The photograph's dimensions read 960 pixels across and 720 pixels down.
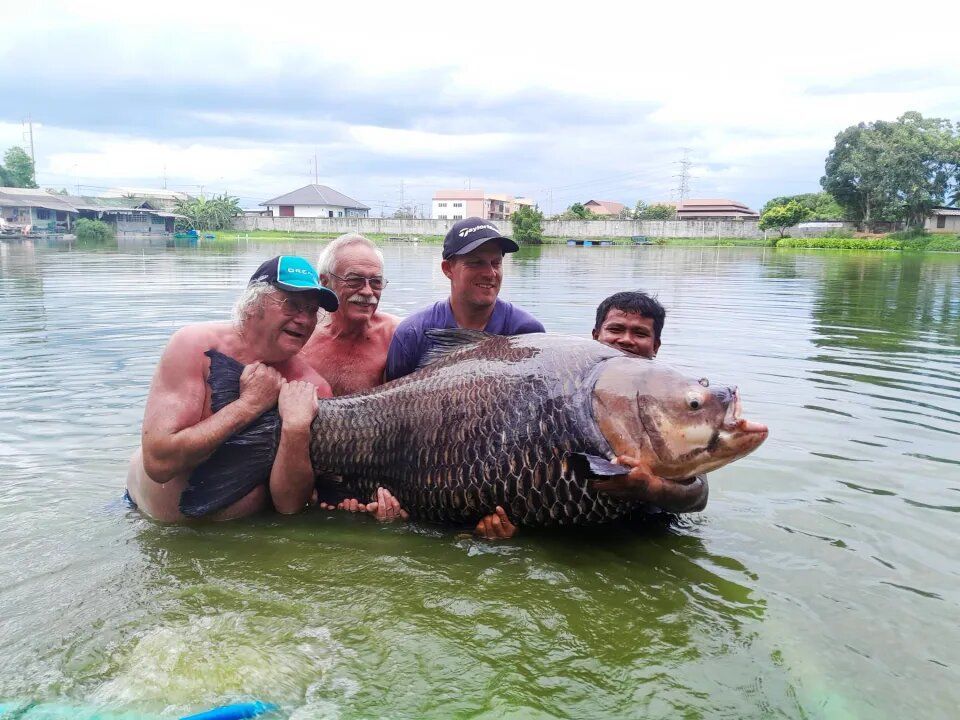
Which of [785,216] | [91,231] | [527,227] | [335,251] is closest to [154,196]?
[91,231]

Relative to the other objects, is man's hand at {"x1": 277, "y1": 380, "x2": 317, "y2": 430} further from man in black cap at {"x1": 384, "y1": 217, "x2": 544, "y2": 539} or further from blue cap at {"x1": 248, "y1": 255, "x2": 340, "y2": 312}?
man in black cap at {"x1": 384, "y1": 217, "x2": 544, "y2": 539}

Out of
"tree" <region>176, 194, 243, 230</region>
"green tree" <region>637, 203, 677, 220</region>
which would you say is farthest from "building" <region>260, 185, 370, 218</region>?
"green tree" <region>637, 203, 677, 220</region>

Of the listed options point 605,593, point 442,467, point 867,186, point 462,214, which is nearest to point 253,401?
point 442,467

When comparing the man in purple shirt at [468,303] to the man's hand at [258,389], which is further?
the man in purple shirt at [468,303]

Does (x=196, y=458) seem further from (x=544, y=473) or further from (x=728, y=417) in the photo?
(x=728, y=417)

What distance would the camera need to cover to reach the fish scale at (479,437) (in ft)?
11.7

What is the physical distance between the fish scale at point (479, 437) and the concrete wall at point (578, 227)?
63.6 m

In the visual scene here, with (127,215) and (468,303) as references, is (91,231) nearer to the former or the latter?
(127,215)

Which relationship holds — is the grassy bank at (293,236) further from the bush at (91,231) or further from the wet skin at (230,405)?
the wet skin at (230,405)

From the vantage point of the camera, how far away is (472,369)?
3982 millimetres

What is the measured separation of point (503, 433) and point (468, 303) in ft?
A: 5.17

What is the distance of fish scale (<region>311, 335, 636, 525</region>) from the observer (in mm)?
3568

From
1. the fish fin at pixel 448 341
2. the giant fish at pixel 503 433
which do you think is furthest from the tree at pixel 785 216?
the giant fish at pixel 503 433

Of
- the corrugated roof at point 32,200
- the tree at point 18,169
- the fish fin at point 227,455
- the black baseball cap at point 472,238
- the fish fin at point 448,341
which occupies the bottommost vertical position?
the fish fin at point 227,455
